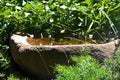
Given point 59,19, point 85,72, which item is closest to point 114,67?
point 85,72

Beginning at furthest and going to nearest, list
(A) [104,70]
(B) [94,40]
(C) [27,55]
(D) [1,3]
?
(D) [1,3] < (B) [94,40] < (C) [27,55] < (A) [104,70]

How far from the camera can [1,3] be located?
12.7 feet

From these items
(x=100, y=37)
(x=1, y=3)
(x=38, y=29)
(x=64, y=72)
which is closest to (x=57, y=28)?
(x=38, y=29)

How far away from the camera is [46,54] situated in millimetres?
3078

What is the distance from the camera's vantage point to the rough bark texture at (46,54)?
300 centimetres

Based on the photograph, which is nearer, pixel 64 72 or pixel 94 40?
pixel 64 72

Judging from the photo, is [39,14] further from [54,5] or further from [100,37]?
[100,37]

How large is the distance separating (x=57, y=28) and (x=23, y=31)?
12.8 inches

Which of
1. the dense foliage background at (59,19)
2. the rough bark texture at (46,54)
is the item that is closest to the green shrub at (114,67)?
the rough bark texture at (46,54)

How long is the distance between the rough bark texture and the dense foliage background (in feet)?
0.66

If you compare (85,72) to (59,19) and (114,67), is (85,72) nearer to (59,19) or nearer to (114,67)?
(114,67)

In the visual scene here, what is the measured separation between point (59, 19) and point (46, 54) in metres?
0.59

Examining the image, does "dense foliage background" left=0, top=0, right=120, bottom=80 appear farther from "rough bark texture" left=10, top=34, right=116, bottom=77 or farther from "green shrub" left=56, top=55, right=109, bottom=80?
"green shrub" left=56, top=55, right=109, bottom=80

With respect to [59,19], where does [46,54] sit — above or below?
below
